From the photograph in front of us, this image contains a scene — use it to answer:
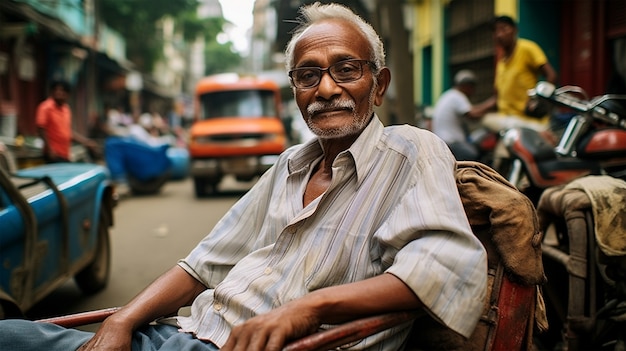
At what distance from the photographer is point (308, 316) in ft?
5.06

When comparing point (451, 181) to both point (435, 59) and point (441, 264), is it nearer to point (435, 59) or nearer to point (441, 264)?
point (441, 264)

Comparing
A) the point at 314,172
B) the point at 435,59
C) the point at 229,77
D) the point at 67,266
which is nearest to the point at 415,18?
the point at 435,59

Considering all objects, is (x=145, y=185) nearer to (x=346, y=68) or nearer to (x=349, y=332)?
(x=346, y=68)

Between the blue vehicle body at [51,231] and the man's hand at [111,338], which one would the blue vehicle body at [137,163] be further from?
the man's hand at [111,338]

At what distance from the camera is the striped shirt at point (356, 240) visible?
1547mm

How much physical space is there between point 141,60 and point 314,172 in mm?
29626

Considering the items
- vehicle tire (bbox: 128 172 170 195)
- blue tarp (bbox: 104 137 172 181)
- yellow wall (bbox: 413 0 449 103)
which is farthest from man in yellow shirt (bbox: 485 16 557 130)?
vehicle tire (bbox: 128 172 170 195)

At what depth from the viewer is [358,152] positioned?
1.88 metres

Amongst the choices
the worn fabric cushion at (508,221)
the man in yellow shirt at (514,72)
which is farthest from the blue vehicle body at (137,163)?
the worn fabric cushion at (508,221)

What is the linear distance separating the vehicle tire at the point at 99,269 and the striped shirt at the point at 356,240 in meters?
3.17

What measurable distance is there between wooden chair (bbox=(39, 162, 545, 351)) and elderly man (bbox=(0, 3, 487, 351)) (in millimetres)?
91

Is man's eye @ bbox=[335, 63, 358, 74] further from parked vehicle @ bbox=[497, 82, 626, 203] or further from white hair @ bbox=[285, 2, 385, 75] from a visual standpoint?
parked vehicle @ bbox=[497, 82, 626, 203]

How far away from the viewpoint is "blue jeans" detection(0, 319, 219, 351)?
1.67m

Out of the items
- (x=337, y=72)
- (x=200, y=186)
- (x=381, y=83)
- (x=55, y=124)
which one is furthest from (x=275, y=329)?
(x=200, y=186)
